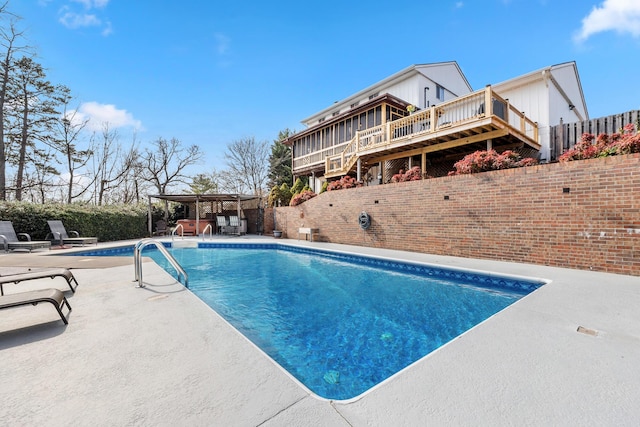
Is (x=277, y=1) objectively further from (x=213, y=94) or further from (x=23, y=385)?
(x=23, y=385)

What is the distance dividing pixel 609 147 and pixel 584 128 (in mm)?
4646

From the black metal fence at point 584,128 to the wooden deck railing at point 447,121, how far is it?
66 centimetres

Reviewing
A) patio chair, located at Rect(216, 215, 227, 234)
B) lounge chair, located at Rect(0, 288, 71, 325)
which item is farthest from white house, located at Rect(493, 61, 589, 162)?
patio chair, located at Rect(216, 215, 227, 234)

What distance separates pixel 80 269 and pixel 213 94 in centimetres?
1388

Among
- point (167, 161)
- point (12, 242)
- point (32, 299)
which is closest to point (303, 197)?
point (12, 242)

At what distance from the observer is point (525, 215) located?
6.68 m

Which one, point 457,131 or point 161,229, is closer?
point 457,131

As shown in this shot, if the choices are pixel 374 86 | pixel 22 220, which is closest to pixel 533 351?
pixel 22 220

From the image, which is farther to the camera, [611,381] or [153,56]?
[153,56]

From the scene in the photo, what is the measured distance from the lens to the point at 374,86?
55.3ft

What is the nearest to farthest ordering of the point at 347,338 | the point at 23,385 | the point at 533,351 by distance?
the point at 23,385 → the point at 533,351 → the point at 347,338

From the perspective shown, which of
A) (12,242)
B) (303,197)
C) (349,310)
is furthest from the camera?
(303,197)

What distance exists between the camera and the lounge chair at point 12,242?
8.80 m

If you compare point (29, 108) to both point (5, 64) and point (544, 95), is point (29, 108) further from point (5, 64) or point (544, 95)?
point (544, 95)
